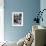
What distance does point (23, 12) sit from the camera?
17.1 ft

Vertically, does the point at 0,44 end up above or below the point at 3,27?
below

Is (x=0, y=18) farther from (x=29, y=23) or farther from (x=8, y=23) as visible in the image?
(x=29, y=23)

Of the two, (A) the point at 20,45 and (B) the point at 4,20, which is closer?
(A) the point at 20,45

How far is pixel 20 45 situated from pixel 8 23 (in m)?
1.64

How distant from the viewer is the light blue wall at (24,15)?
517 cm

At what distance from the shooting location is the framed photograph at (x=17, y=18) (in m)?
5.21

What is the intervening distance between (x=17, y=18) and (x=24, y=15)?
31 centimetres

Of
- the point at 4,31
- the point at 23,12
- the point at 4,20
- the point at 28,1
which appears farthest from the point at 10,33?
the point at 28,1

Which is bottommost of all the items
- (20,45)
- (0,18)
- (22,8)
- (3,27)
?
(20,45)

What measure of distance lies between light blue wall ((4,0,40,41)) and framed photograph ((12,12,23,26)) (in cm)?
12

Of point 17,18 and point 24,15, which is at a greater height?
point 24,15

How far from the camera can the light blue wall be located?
5.17 m

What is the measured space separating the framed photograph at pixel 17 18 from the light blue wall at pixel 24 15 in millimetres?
120

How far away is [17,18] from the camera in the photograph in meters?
5.26
